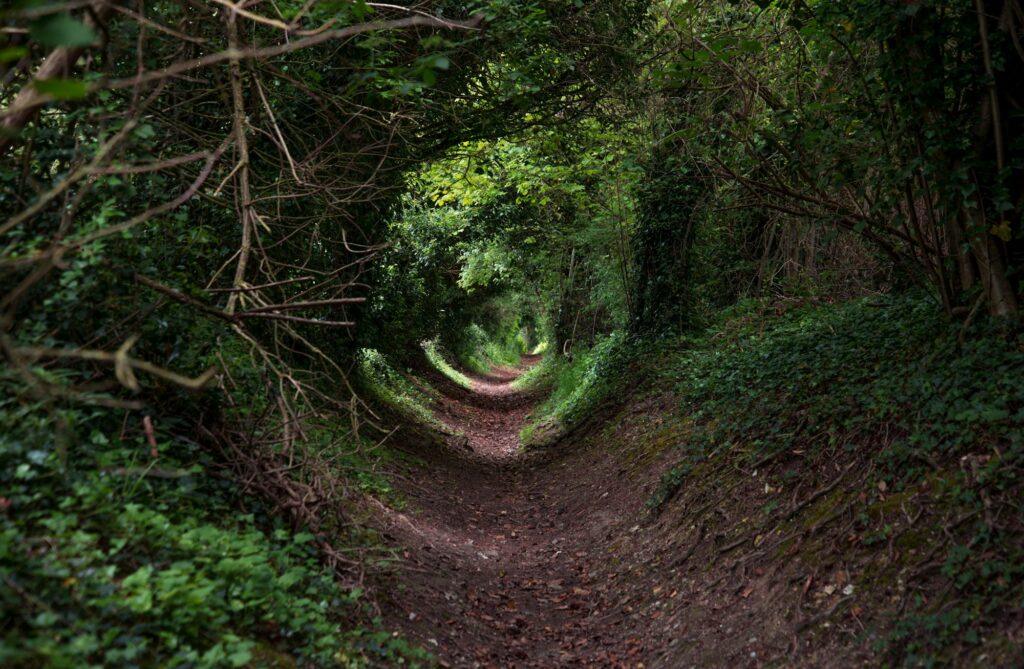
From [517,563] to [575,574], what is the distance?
0.79 metres

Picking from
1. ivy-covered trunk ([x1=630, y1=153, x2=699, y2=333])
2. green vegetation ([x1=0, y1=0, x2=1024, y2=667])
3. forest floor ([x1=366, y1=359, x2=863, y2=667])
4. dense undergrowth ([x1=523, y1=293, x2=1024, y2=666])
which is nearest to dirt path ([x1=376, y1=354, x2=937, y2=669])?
forest floor ([x1=366, y1=359, x2=863, y2=667])

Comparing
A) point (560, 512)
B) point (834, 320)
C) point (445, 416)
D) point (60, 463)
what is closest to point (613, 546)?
point (560, 512)

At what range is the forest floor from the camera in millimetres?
5559

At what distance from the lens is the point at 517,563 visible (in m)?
8.41

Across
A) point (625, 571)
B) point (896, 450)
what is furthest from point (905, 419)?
point (625, 571)

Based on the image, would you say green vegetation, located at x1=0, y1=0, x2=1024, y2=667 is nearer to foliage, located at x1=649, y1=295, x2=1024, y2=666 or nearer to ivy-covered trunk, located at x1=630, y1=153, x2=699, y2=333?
foliage, located at x1=649, y1=295, x2=1024, y2=666

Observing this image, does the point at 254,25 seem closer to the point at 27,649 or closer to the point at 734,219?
the point at 27,649

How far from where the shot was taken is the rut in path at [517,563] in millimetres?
5988

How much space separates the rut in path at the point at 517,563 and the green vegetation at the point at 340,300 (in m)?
0.65

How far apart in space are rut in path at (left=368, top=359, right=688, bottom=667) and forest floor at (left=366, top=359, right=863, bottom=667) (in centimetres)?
2

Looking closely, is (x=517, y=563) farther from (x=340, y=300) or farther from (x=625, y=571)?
(x=340, y=300)

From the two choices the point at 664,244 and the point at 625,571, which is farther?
the point at 664,244

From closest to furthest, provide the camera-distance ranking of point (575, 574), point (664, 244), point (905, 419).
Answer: point (905, 419)
point (575, 574)
point (664, 244)

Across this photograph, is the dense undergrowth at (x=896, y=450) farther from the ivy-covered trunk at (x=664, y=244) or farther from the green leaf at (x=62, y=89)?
the green leaf at (x=62, y=89)
